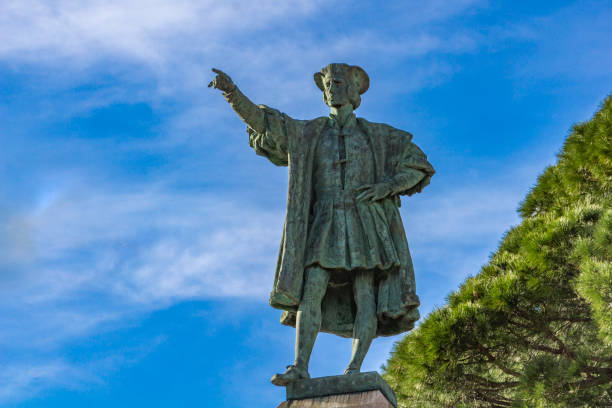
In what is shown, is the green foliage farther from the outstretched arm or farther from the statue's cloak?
the outstretched arm

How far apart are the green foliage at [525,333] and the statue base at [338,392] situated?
5.73 meters

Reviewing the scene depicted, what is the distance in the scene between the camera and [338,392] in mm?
5957

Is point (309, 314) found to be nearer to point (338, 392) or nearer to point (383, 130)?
point (338, 392)

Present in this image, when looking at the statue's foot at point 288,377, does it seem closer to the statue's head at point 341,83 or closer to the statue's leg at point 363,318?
the statue's leg at point 363,318

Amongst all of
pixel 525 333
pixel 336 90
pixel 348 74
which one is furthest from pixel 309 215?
pixel 525 333

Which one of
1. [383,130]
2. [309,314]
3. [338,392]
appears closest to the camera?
[338,392]

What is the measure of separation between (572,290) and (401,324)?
6183mm

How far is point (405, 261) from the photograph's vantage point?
6.81m

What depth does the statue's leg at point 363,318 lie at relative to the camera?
6.34 meters

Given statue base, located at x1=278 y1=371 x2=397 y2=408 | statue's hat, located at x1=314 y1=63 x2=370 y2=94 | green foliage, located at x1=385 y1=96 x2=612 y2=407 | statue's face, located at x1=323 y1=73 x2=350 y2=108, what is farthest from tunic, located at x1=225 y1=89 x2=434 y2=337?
green foliage, located at x1=385 y1=96 x2=612 y2=407

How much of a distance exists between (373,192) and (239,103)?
1.41 meters

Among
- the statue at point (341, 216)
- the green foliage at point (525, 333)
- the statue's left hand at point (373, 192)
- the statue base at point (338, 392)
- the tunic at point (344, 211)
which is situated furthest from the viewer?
the green foliage at point (525, 333)

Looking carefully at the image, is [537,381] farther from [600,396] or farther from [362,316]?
[362,316]

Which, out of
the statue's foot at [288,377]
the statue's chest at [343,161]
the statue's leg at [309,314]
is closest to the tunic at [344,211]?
the statue's chest at [343,161]
